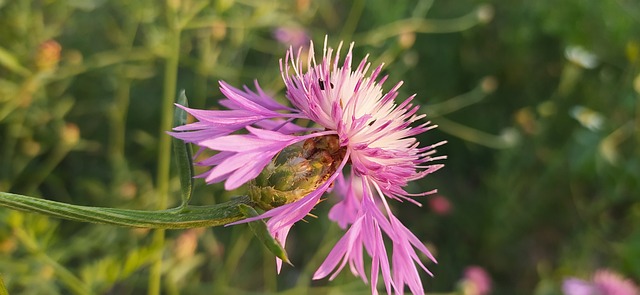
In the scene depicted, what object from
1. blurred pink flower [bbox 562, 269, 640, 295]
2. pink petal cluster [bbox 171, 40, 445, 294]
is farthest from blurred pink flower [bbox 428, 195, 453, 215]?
pink petal cluster [bbox 171, 40, 445, 294]

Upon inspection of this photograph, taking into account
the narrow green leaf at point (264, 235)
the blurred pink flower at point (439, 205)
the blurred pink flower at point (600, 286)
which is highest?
the blurred pink flower at point (439, 205)

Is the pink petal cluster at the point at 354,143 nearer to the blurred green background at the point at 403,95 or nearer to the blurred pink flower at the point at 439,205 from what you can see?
the blurred green background at the point at 403,95

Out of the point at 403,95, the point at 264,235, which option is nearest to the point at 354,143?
the point at 264,235

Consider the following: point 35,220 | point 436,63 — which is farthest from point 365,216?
point 436,63

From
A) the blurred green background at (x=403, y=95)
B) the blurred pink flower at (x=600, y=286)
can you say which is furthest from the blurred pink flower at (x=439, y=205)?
the blurred pink flower at (x=600, y=286)

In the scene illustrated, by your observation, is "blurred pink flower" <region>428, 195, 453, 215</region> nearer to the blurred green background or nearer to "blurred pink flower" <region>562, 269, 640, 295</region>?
the blurred green background
